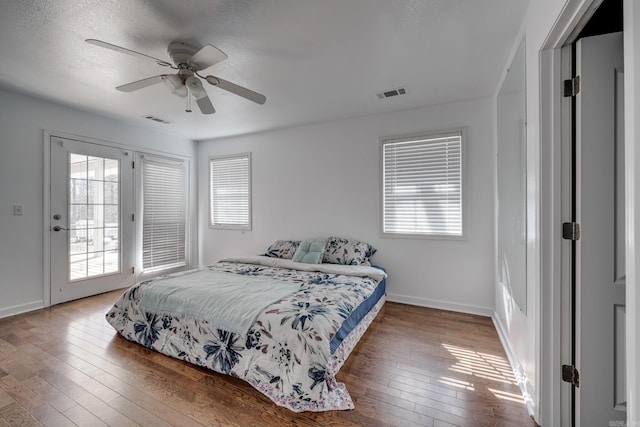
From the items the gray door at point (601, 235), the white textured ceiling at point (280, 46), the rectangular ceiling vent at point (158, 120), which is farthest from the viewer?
the rectangular ceiling vent at point (158, 120)

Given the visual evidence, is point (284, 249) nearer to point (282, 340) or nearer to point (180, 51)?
point (282, 340)

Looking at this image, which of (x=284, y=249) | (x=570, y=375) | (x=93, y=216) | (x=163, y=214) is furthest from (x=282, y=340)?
(x=163, y=214)

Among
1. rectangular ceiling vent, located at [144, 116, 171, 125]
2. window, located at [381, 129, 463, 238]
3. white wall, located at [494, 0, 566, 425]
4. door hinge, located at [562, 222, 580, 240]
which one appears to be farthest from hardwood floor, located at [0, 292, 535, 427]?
rectangular ceiling vent, located at [144, 116, 171, 125]

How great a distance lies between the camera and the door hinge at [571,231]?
1.40 m

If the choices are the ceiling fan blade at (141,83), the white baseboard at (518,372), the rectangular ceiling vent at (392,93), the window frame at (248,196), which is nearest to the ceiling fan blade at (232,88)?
the ceiling fan blade at (141,83)

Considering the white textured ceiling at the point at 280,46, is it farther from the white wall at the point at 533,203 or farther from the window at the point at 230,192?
the window at the point at 230,192

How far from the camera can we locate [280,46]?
2217 millimetres

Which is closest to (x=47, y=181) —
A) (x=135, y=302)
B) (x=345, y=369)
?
(x=135, y=302)

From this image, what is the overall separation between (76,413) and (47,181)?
3026 mm

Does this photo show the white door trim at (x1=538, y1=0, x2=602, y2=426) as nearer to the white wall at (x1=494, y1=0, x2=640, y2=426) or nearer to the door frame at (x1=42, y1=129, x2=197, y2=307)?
the white wall at (x1=494, y1=0, x2=640, y2=426)

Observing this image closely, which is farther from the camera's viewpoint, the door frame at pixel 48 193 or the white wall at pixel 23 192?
the door frame at pixel 48 193

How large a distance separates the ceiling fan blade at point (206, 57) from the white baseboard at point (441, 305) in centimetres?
323

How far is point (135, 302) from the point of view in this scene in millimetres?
2523

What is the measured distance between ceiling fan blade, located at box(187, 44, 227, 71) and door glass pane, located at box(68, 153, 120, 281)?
2769mm
